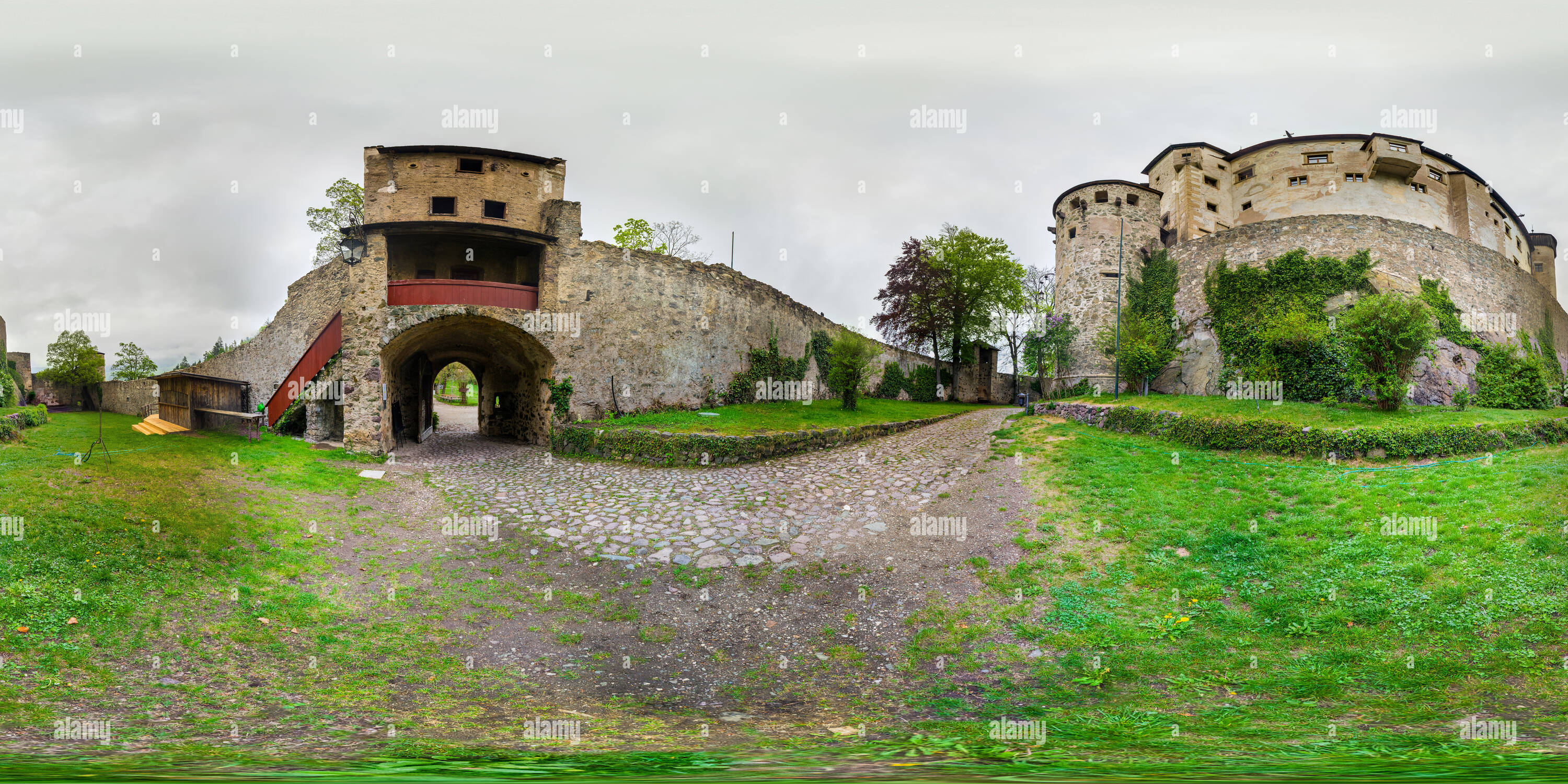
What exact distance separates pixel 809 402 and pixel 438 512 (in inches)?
709

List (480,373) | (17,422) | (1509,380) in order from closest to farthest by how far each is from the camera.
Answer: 1. (17,422)
2. (1509,380)
3. (480,373)

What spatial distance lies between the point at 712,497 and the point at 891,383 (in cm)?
2594

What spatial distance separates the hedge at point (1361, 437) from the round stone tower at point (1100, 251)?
17.3 meters

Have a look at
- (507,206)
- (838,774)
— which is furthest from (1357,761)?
(507,206)

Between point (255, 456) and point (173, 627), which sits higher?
point (255, 456)

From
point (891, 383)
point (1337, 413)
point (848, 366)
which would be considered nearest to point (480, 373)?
point (848, 366)

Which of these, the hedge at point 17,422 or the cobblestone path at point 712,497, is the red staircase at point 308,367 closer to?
the cobblestone path at point 712,497

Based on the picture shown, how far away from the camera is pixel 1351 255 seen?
2445 centimetres

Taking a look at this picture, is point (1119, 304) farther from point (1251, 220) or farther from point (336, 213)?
point (336, 213)

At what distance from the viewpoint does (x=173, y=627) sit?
6051 mm

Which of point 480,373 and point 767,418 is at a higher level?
point 480,373

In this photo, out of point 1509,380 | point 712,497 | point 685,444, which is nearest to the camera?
point 712,497

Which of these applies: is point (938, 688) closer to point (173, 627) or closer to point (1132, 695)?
point (1132, 695)

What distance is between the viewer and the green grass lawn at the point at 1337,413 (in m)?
14.9
